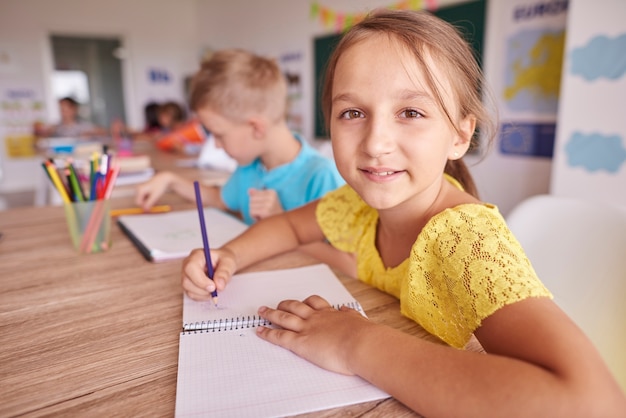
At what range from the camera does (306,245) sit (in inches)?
34.6

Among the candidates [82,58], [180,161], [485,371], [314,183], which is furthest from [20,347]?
[82,58]

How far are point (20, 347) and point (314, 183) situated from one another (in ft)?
2.55

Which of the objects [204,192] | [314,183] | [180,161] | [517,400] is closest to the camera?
[517,400]

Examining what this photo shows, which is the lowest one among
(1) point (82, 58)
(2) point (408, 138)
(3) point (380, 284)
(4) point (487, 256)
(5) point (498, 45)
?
(3) point (380, 284)

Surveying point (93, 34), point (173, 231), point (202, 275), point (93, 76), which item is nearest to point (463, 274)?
point (202, 275)

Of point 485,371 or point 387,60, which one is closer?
point 485,371

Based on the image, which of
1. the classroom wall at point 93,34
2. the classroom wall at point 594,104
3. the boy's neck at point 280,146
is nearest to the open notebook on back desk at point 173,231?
the boy's neck at point 280,146

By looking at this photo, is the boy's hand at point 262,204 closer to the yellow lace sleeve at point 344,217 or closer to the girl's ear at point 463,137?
the yellow lace sleeve at point 344,217

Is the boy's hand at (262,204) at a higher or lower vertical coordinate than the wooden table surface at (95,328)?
higher

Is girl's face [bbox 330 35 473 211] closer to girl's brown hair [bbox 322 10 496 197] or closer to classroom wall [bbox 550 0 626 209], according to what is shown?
girl's brown hair [bbox 322 10 496 197]

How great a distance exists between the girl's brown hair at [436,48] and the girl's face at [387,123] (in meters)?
0.01

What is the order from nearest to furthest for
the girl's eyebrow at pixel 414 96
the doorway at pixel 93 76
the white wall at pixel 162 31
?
the girl's eyebrow at pixel 414 96, the white wall at pixel 162 31, the doorway at pixel 93 76

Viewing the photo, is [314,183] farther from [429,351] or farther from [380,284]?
[429,351]

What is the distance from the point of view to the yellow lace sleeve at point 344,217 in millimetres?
796
